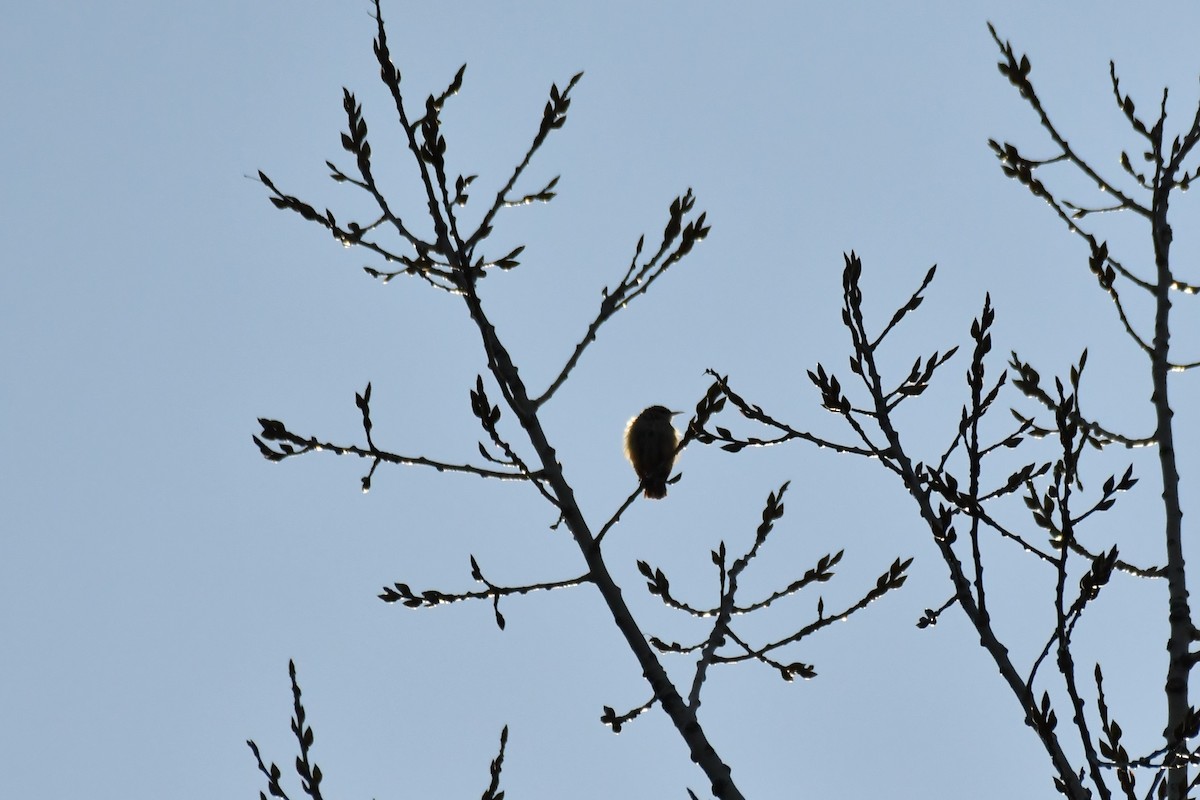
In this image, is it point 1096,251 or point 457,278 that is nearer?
point 457,278

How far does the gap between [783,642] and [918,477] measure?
846 millimetres

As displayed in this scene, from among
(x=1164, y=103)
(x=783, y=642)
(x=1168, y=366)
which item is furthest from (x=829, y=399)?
(x=1164, y=103)

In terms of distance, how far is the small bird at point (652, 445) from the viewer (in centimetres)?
965

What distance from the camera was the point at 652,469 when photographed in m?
9.67

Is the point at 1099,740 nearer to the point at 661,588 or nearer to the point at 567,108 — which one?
the point at 661,588

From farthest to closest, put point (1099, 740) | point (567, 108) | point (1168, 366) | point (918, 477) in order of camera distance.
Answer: point (1168, 366) → point (567, 108) → point (918, 477) → point (1099, 740)

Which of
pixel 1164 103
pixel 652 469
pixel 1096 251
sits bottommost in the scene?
pixel 1096 251

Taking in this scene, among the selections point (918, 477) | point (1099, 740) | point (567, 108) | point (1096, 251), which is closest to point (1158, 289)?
point (1096, 251)

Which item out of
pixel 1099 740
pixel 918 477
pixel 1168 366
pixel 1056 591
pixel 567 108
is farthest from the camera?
pixel 1168 366

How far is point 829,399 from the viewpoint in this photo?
4941 millimetres

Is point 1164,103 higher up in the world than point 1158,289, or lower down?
higher up

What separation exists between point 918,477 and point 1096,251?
182 cm

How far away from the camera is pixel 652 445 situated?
9844 mm

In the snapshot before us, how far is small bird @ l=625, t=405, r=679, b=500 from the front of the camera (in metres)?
9.65
